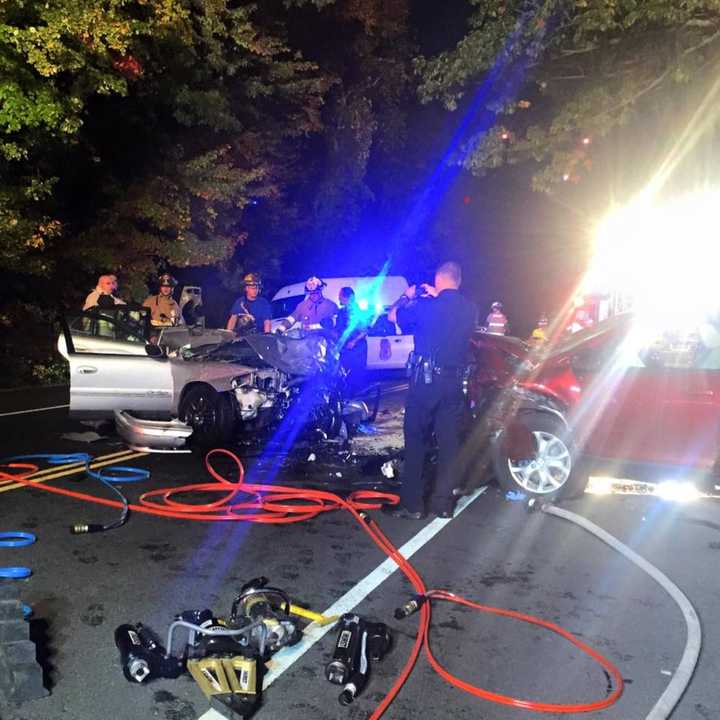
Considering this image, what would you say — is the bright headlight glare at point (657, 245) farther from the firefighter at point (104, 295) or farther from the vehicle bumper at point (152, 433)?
the firefighter at point (104, 295)

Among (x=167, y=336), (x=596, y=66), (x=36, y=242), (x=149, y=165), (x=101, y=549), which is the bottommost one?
(x=101, y=549)

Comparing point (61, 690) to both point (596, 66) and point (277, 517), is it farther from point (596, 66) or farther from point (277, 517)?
point (596, 66)

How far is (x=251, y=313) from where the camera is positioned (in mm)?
10062

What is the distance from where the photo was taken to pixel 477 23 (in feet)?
43.5

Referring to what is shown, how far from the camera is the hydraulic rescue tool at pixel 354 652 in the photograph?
319cm

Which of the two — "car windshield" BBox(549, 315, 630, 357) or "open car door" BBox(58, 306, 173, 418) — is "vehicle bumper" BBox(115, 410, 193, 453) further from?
"car windshield" BBox(549, 315, 630, 357)

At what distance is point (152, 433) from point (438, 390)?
3.26 metres

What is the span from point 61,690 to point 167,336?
611 cm

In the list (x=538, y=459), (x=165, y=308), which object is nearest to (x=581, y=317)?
(x=165, y=308)

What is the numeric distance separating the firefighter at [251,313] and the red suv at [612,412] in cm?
436

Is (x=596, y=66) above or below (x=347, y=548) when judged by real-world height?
above

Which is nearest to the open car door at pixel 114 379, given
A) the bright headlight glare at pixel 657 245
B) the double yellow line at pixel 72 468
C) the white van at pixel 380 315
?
the double yellow line at pixel 72 468

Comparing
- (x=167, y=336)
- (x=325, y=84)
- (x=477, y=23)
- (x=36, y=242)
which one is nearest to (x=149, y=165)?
(x=36, y=242)

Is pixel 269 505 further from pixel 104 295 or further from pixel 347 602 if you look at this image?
pixel 104 295
